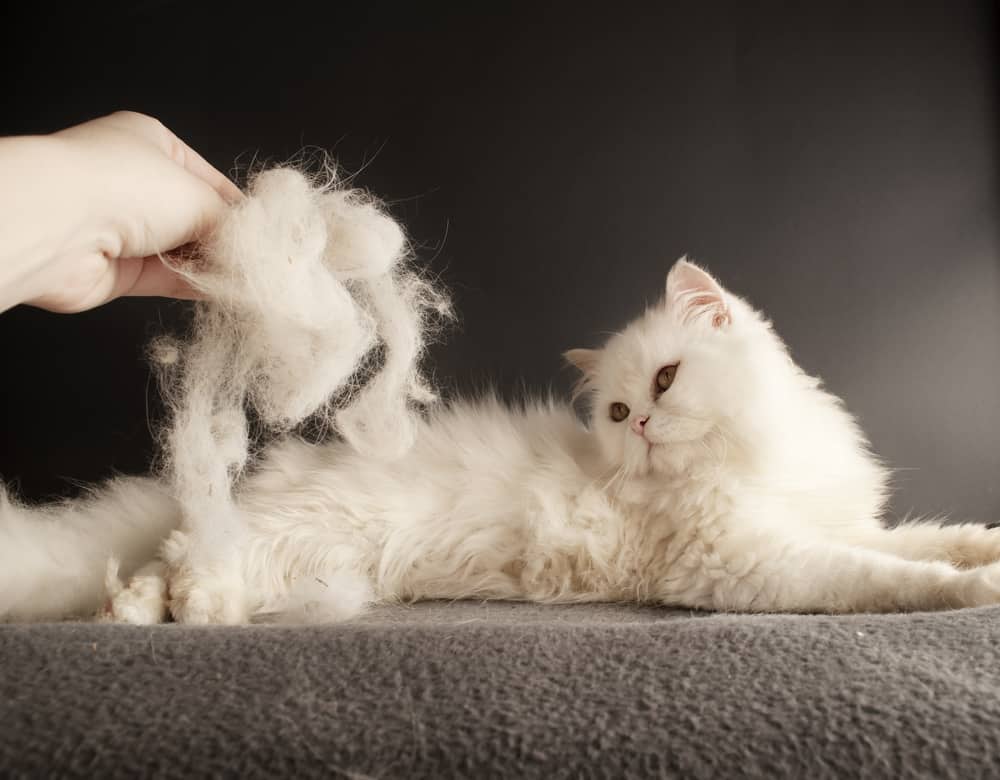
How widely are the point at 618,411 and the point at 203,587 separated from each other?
796mm

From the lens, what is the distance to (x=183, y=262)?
42.7 inches

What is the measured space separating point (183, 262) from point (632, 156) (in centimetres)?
131

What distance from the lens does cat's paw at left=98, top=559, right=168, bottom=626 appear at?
111 cm

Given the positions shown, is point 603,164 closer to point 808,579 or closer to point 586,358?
point 586,358

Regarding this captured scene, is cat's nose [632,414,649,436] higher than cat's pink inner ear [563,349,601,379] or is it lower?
lower

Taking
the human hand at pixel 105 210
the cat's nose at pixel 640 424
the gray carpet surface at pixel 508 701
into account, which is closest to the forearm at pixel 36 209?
the human hand at pixel 105 210

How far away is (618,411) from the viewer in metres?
1.51

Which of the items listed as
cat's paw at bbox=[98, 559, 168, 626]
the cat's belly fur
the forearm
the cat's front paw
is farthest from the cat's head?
the forearm

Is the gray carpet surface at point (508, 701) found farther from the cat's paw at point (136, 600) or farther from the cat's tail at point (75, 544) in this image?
the cat's tail at point (75, 544)

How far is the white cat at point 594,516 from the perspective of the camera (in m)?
1.24

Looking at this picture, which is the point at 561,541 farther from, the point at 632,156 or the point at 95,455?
the point at 95,455

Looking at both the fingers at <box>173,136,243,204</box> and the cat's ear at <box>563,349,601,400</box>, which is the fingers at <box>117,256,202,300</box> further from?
the cat's ear at <box>563,349,601,400</box>

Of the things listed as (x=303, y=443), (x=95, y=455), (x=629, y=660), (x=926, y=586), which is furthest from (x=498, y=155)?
(x=629, y=660)

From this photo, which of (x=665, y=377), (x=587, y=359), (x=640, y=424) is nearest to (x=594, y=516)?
(x=640, y=424)
